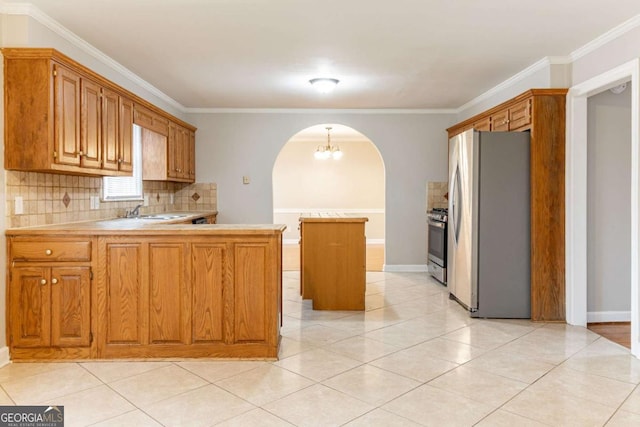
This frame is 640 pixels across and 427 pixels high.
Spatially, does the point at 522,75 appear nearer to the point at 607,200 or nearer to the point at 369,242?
the point at 607,200

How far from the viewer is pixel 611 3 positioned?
2967 mm

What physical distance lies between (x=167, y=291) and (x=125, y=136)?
1.87 m

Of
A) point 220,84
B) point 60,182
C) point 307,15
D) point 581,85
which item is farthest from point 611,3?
point 60,182

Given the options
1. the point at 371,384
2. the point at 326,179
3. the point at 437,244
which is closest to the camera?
the point at 371,384

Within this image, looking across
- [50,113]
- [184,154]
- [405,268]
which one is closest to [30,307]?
[50,113]

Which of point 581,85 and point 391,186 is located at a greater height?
point 581,85

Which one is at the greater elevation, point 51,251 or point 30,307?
point 51,251

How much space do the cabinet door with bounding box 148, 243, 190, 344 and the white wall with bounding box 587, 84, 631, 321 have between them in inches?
140

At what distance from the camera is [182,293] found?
308 centimetres

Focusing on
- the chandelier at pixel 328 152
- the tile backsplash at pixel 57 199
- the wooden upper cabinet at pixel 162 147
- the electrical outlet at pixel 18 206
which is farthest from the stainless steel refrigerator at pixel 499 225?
the chandelier at pixel 328 152

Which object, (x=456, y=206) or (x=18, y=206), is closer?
(x=18, y=206)

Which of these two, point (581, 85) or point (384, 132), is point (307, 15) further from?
point (384, 132)

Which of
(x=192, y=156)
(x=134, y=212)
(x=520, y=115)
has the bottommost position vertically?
(x=134, y=212)

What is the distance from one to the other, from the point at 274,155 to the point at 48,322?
162 inches
